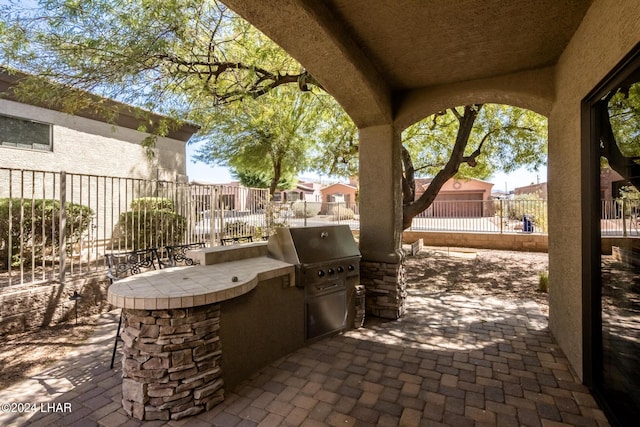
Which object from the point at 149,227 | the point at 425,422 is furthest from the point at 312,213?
the point at 425,422

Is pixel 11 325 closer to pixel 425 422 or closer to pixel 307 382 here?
pixel 307 382

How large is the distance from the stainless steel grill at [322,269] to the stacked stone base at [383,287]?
44 cm

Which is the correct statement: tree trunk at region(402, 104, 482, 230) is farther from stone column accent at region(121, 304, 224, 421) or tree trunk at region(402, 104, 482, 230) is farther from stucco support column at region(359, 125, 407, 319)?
stone column accent at region(121, 304, 224, 421)

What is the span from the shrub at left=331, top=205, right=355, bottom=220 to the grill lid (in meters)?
9.12

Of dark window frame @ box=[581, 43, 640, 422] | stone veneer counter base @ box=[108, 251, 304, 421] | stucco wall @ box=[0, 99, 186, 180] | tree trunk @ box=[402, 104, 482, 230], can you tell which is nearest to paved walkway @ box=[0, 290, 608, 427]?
stone veneer counter base @ box=[108, 251, 304, 421]

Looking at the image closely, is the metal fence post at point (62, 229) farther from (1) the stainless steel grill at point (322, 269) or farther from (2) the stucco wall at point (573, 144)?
(2) the stucco wall at point (573, 144)

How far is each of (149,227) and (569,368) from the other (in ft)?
22.4

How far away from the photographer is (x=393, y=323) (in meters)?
4.29

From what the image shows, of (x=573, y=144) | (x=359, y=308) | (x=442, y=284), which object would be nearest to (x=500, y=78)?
(x=573, y=144)

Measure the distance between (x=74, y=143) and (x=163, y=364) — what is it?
823 cm

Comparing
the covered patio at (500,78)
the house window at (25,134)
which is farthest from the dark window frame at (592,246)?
the house window at (25,134)

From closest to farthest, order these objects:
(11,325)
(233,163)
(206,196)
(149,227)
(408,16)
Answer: (408,16)
(11,325)
(149,227)
(206,196)
(233,163)

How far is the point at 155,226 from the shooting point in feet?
19.6

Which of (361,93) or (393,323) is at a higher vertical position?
(361,93)
